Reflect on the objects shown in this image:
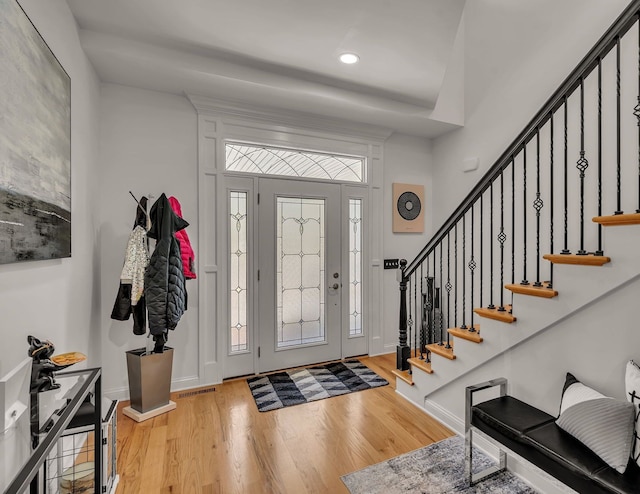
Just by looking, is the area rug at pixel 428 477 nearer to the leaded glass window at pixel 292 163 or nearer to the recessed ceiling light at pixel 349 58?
the leaded glass window at pixel 292 163

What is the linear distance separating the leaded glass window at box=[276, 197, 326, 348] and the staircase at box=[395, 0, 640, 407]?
947mm

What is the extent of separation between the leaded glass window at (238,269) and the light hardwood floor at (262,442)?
56cm

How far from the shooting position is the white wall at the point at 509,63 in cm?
264

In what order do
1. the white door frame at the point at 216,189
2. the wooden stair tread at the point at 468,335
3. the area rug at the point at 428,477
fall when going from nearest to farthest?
the area rug at the point at 428,477 < the wooden stair tread at the point at 468,335 < the white door frame at the point at 216,189

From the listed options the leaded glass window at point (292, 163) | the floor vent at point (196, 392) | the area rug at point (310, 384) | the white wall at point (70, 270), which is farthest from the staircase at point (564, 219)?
the white wall at point (70, 270)

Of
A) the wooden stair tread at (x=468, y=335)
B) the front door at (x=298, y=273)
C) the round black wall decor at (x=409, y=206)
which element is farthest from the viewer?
the round black wall decor at (x=409, y=206)

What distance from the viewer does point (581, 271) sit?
1626 millimetres

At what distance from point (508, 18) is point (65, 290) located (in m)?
4.21

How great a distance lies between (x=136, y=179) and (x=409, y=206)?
301 centimetres

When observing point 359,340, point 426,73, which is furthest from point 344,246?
point 426,73

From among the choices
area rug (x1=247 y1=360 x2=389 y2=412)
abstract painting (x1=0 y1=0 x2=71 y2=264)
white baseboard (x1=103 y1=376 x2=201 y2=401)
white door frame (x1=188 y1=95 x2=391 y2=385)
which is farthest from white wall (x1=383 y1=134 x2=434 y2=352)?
abstract painting (x1=0 y1=0 x2=71 y2=264)

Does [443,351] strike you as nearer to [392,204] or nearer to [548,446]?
[548,446]

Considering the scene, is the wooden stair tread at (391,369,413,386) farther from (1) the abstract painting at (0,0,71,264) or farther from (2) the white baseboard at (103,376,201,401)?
(1) the abstract painting at (0,0,71,264)

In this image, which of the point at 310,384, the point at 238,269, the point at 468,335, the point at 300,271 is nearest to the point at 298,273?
the point at 300,271
